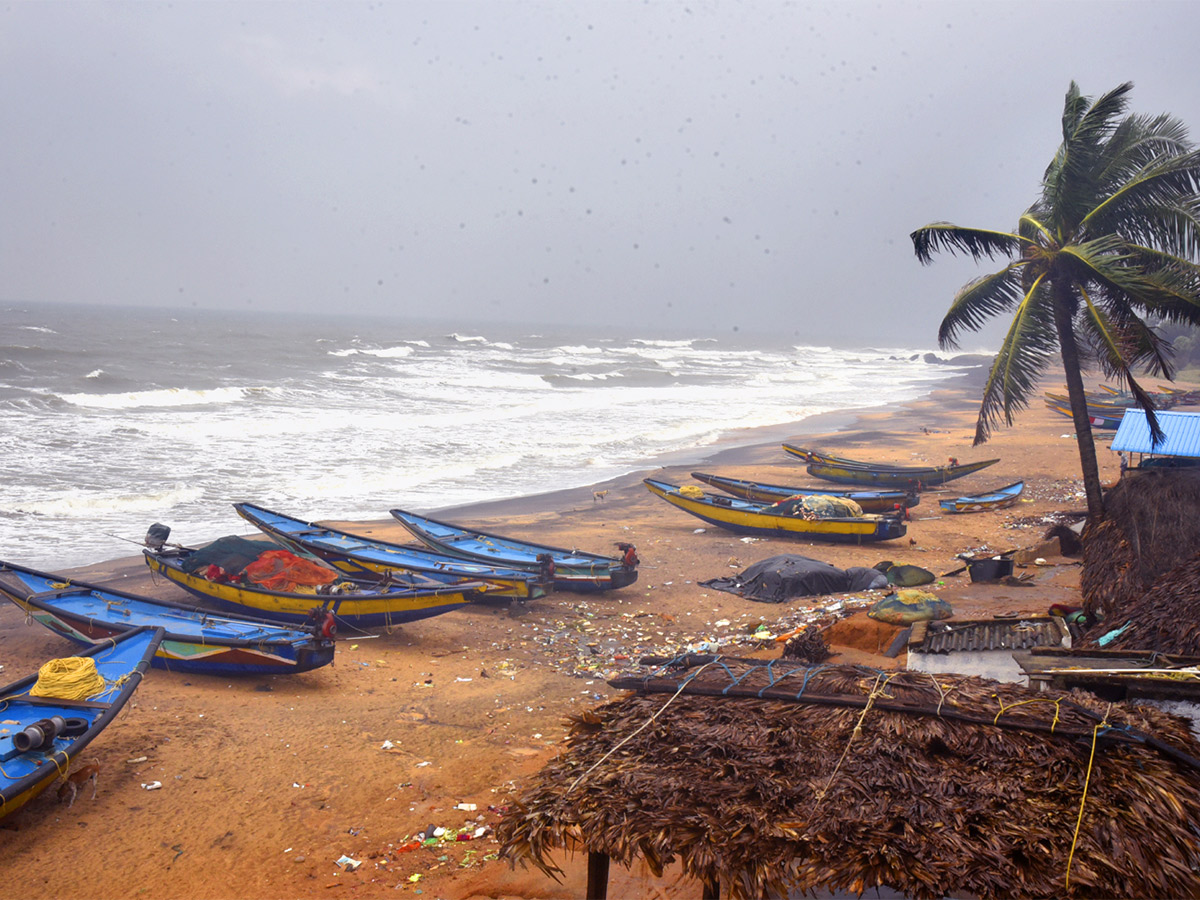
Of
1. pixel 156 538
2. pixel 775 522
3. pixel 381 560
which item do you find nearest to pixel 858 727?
pixel 381 560

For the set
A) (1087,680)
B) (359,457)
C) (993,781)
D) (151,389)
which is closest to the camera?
(993,781)

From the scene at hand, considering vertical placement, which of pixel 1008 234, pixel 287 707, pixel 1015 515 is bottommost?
pixel 287 707

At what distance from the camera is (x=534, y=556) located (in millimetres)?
15375

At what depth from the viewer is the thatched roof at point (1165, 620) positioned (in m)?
7.03

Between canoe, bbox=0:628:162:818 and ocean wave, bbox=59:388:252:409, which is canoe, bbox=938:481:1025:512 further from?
ocean wave, bbox=59:388:252:409

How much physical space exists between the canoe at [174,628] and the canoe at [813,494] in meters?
12.4

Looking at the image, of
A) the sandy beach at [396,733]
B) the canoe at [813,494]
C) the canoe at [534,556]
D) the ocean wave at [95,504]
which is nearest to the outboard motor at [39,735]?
the sandy beach at [396,733]

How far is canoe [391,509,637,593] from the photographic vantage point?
14180 mm

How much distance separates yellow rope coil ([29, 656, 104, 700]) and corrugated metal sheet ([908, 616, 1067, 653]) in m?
8.19

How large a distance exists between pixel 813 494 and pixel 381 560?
10.4 meters

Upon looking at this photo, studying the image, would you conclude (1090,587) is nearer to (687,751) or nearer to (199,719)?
(687,751)

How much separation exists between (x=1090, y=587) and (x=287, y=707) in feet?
32.1

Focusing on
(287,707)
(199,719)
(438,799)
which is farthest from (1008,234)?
(199,719)

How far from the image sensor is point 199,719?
9.41 meters
